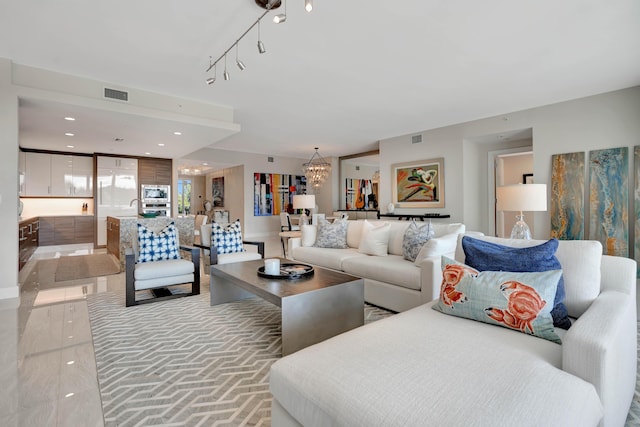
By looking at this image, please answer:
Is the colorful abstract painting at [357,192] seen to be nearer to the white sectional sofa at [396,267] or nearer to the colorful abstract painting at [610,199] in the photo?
the white sectional sofa at [396,267]

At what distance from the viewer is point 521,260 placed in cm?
173

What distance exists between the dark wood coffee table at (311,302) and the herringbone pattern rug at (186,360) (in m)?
0.25

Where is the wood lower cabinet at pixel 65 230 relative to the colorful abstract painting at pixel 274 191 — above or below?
below

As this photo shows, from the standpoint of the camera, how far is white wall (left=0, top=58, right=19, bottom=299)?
12.0 feet

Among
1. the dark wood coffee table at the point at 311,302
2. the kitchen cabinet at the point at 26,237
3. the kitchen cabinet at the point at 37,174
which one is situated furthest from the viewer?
the kitchen cabinet at the point at 37,174

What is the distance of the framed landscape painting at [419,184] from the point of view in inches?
271

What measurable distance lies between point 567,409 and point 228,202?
430 inches

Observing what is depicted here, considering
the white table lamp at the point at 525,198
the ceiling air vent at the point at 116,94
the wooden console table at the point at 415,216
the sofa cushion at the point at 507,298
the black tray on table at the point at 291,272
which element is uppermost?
the ceiling air vent at the point at 116,94

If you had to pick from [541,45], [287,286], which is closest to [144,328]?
[287,286]

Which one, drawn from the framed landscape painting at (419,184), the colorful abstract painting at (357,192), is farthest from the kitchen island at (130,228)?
the colorful abstract painting at (357,192)

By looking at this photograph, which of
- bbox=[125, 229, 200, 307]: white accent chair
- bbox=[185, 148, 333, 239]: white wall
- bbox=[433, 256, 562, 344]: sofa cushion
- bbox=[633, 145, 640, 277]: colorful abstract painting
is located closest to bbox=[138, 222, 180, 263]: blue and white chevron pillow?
bbox=[125, 229, 200, 307]: white accent chair

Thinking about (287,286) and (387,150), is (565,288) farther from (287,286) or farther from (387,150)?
(387,150)

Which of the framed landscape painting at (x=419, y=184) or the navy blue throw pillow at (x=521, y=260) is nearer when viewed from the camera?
the navy blue throw pillow at (x=521, y=260)

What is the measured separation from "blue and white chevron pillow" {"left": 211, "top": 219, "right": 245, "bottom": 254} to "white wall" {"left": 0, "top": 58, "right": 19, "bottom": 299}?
7.41 feet
